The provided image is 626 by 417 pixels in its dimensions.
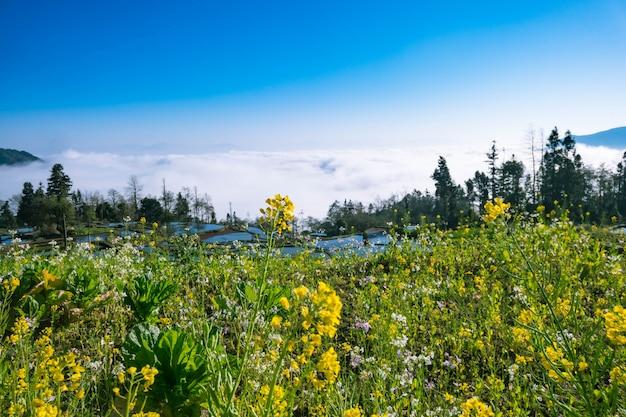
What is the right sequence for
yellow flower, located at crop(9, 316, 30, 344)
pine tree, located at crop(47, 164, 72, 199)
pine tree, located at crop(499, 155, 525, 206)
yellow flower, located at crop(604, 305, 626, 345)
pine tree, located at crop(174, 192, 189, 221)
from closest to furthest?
yellow flower, located at crop(604, 305, 626, 345) → yellow flower, located at crop(9, 316, 30, 344) → pine tree, located at crop(174, 192, 189, 221) → pine tree, located at crop(47, 164, 72, 199) → pine tree, located at crop(499, 155, 525, 206)

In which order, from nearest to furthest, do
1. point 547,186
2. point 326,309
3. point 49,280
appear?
point 326,309 < point 49,280 < point 547,186

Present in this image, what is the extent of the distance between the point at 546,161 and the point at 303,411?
49758 mm

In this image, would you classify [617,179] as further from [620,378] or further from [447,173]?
[620,378]

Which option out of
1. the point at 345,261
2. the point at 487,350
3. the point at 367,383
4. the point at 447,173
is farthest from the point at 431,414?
the point at 447,173

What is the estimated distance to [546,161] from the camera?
44938 millimetres

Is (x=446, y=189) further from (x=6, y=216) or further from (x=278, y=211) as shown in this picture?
(x=6, y=216)

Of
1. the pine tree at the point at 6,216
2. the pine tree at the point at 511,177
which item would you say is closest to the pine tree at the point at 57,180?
the pine tree at the point at 6,216

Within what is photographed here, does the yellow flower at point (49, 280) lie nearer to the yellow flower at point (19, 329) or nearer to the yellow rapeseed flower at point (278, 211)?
the yellow flower at point (19, 329)

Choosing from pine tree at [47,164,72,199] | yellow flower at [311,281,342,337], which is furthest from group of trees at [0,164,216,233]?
yellow flower at [311,281,342,337]

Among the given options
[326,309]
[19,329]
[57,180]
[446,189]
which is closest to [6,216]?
[57,180]

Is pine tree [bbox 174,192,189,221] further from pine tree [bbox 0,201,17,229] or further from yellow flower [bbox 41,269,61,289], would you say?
pine tree [bbox 0,201,17,229]

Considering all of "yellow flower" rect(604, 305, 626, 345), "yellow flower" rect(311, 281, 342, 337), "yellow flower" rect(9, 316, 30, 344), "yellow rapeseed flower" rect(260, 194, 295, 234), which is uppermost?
"yellow rapeseed flower" rect(260, 194, 295, 234)

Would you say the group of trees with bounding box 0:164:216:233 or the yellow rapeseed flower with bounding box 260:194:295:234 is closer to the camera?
the yellow rapeseed flower with bounding box 260:194:295:234

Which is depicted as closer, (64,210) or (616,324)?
(616,324)
